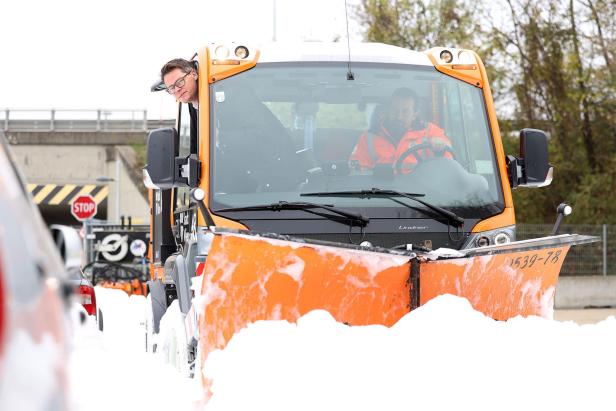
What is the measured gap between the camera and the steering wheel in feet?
23.7

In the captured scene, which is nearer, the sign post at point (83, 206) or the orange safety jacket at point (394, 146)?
the orange safety jacket at point (394, 146)

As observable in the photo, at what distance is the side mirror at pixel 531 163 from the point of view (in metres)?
7.42

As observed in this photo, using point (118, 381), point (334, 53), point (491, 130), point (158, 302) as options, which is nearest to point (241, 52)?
point (334, 53)

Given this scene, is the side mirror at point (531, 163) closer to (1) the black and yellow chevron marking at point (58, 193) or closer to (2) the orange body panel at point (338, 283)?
(2) the orange body panel at point (338, 283)

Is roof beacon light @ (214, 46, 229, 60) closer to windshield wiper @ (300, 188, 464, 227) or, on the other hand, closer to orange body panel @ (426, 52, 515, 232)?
windshield wiper @ (300, 188, 464, 227)

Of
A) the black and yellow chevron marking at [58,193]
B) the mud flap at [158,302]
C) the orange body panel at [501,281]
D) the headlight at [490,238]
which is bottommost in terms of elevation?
the black and yellow chevron marking at [58,193]

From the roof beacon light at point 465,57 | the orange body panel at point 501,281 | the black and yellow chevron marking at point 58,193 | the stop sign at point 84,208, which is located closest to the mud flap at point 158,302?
the roof beacon light at point 465,57

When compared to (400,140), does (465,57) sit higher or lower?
higher

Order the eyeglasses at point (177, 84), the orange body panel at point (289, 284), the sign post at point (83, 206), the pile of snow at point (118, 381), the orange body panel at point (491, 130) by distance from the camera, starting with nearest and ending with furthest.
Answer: the pile of snow at point (118, 381), the orange body panel at point (289, 284), the orange body panel at point (491, 130), the eyeglasses at point (177, 84), the sign post at point (83, 206)

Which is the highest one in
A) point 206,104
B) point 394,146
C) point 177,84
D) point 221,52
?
point 221,52

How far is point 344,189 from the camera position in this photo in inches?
277

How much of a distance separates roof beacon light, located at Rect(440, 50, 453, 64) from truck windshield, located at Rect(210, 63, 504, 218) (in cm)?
16

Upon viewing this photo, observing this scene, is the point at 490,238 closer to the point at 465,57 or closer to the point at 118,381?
the point at 465,57

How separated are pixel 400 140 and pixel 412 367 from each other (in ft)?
6.92
